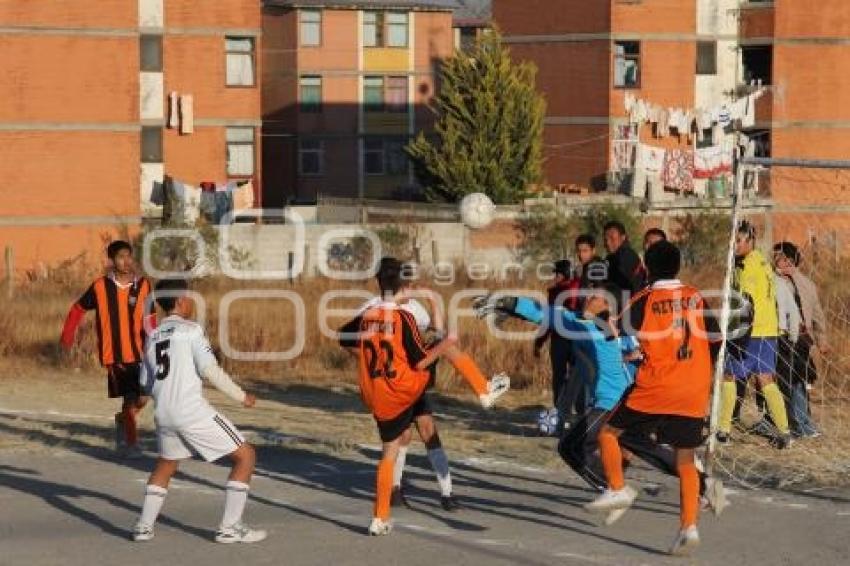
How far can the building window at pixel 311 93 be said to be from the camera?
253 ft

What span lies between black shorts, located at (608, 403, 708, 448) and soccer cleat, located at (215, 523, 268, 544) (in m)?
2.44

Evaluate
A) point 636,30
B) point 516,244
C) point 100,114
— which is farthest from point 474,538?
point 636,30

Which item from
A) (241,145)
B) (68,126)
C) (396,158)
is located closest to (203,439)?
(68,126)

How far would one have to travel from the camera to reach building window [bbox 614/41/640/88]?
207 ft

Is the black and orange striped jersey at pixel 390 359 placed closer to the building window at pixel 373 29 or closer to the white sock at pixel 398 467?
the white sock at pixel 398 467

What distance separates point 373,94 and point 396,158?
2924 millimetres

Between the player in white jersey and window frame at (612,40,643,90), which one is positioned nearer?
the player in white jersey

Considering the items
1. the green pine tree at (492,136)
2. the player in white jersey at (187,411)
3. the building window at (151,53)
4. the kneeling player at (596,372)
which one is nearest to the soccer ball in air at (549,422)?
the kneeling player at (596,372)

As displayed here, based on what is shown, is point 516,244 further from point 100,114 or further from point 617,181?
point 100,114

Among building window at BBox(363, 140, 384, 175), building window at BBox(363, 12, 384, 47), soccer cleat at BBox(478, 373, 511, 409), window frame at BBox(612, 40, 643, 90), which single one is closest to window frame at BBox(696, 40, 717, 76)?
window frame at BBox(612, 40, 643, 90)

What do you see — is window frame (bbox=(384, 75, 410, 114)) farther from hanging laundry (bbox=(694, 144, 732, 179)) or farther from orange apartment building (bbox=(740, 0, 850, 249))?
orange apartment building (bbox=(740, 0, 850, 249))

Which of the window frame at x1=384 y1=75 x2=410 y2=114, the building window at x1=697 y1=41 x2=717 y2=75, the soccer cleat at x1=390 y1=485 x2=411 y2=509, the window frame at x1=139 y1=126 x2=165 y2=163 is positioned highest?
the building window at x1=697 y1=41 x2=717 y2=75

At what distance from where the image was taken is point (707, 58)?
212 feet

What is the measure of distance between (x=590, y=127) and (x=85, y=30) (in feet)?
64.7
